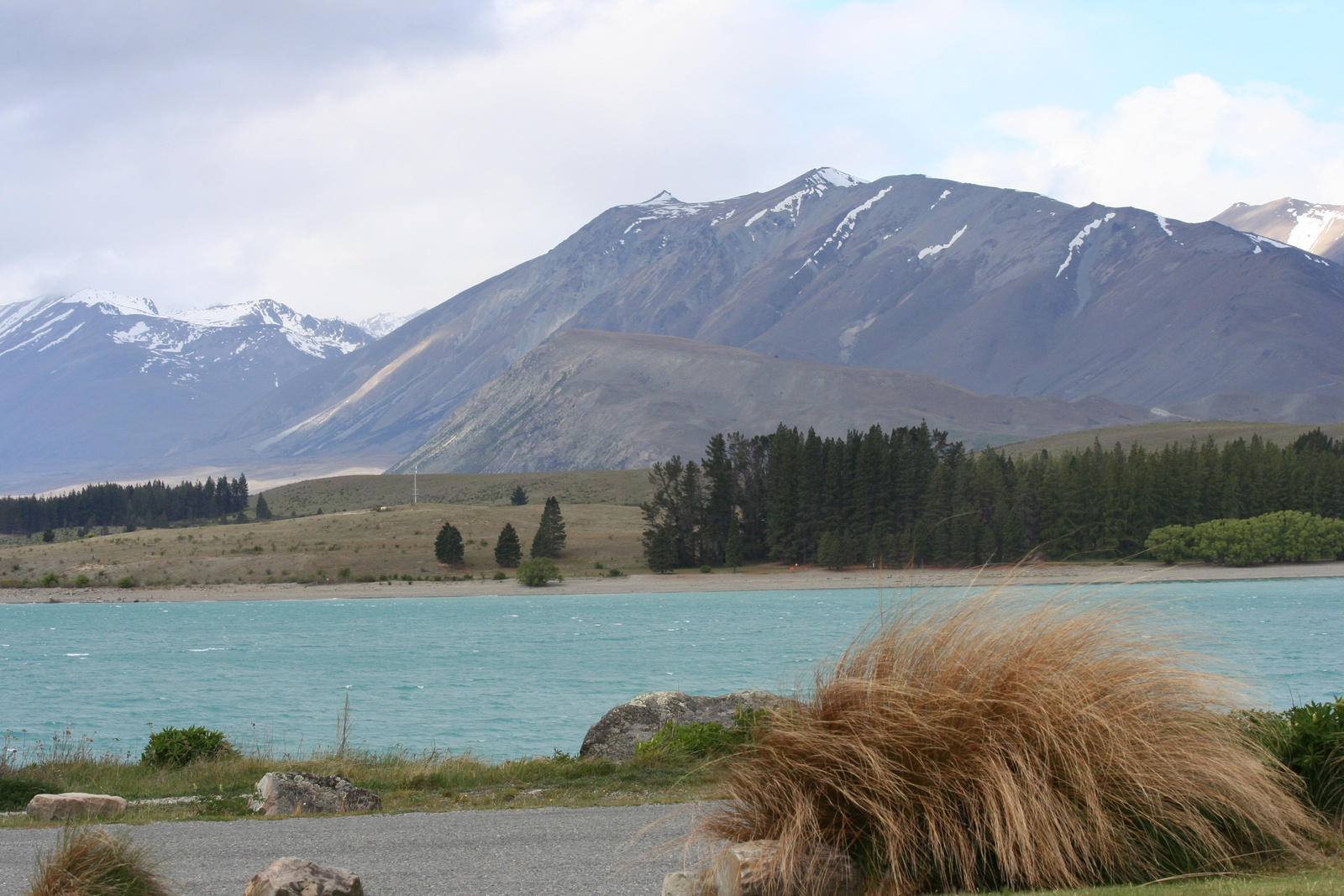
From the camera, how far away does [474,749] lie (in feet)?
93.2

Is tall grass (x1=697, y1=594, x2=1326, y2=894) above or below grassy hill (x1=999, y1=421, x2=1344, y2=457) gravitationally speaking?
→ below

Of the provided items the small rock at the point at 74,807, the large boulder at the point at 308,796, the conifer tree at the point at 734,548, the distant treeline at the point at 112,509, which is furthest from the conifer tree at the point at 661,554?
the small rock at the point at 74,807

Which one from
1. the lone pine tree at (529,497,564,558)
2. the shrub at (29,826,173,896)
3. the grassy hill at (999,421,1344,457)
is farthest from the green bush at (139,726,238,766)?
the grassy hill at (999,421,1344,457)

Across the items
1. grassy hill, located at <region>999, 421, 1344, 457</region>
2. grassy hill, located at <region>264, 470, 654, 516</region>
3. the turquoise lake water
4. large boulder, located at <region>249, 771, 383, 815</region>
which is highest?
grassy hill, located at <region>999, 421, 1344, 457</region>

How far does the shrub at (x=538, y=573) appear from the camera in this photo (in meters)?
98.1


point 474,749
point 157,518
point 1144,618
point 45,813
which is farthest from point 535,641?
point 157,518

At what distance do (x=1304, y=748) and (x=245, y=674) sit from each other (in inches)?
1957

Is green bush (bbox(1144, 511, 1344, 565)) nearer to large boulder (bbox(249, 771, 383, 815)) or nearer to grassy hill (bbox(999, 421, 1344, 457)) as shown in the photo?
grassy hill (bbox(999, 421, 1344, 457))

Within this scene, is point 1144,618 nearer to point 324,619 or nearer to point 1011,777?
point 1011,777

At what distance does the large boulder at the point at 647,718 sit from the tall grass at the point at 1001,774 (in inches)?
349

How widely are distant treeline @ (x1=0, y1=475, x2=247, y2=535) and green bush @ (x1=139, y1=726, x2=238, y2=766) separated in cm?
14863

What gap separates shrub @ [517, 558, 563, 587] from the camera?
98062mm

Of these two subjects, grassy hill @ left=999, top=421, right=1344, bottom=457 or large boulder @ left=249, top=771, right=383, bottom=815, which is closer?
large boulder @ left=249, top=771, right=383, bottom=815

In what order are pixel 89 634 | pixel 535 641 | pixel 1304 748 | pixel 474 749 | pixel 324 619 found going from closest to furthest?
1. pixel 1304 748
2. pixel 474 749
3. pixel 535 641
4. pixel 89 634
5. pixel 324 619
